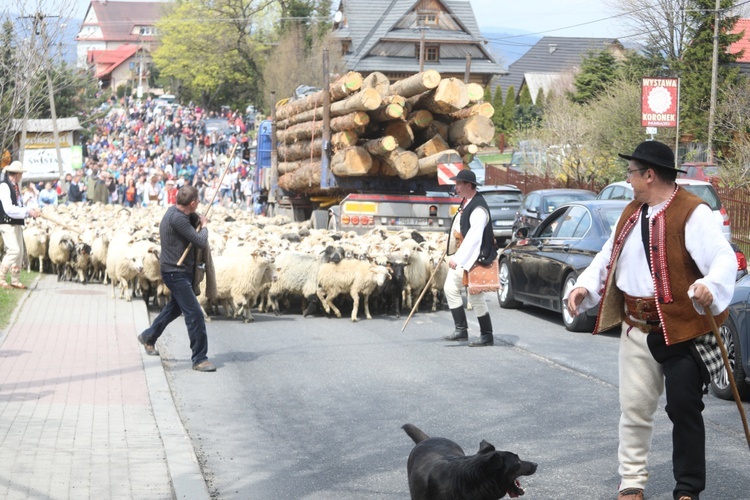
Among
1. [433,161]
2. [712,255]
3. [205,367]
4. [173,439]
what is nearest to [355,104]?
[433,161]

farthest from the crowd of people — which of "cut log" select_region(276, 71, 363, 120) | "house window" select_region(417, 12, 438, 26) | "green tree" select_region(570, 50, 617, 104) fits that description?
"green tree" select_region(570, 50, 617, 104)

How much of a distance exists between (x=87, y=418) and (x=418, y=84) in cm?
1193

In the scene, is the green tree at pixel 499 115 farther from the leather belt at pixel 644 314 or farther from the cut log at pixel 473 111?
the leather belt at pixel 644 314

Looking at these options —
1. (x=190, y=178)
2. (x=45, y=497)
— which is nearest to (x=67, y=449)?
(x=45, y=497)

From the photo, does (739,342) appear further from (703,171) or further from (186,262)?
(703,171)

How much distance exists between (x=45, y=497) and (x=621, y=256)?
3.43 m

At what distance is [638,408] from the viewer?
5.77m

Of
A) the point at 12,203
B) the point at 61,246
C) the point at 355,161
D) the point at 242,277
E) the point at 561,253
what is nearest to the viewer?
the point at 561,253

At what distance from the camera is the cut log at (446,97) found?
62.5 feet

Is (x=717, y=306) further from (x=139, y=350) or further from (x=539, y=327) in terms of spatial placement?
(x=539, y=327)

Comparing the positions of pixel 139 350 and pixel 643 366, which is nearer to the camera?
pixel 643 366

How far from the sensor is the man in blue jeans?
34.3ft

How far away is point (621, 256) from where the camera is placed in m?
5.89

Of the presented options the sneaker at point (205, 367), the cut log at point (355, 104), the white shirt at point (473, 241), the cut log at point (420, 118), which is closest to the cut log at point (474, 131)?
the cut log at point (420, 118)
